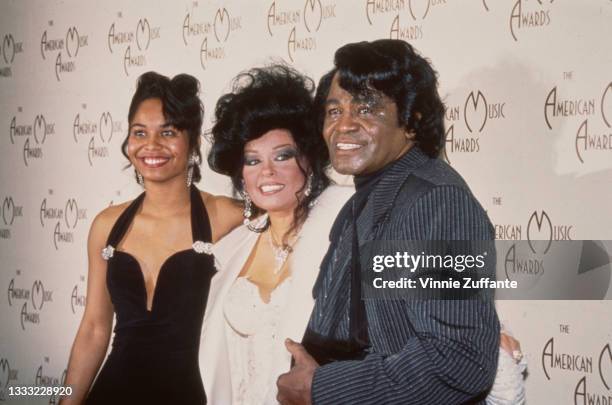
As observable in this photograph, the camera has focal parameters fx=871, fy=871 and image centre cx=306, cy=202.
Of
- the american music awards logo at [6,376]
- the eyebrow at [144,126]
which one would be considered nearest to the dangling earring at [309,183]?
the eyebrow at [144,126]

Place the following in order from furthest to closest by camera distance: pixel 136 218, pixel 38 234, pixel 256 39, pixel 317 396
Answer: pixel 38 234 → pixel 136 218 → pixel 256 39 → pixel 317 396

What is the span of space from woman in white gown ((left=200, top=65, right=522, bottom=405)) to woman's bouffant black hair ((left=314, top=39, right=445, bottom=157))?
0.38 m

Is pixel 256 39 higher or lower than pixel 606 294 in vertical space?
higher

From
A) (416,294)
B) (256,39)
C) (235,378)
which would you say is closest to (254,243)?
(235,378)

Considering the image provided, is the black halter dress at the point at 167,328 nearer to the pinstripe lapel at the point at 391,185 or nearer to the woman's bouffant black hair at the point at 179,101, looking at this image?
the woman's bouffant black hair at the point at 179,101

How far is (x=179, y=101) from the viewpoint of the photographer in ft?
8.13

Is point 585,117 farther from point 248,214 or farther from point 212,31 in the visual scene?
point 212,31

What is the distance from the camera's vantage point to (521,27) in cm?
188

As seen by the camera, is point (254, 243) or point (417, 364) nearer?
point (417, 364)

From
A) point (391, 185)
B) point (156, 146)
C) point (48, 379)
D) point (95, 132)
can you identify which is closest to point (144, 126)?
point (156, 146)

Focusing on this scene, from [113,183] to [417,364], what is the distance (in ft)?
4.84

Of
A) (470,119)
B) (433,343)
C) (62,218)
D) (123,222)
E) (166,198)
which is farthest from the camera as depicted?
(62,218)

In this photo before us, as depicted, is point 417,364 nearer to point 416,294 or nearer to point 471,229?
point 416,294

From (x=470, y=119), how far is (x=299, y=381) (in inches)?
28.2
